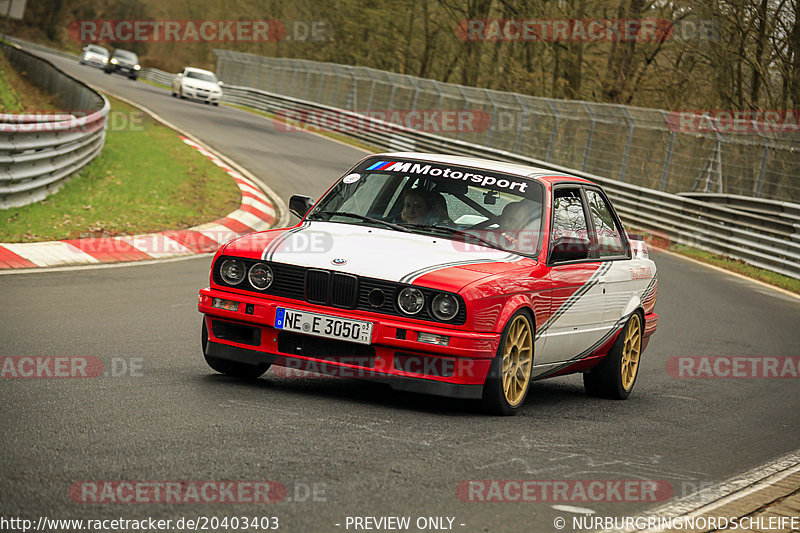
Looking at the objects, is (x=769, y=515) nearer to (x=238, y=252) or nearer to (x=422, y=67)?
(x=238, y=252)

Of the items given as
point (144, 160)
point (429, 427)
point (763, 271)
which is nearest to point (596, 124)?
point (763, 271)

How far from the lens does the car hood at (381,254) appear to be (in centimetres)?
612

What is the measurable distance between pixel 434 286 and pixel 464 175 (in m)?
1.51

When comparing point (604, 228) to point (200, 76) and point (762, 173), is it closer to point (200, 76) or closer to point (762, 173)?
point (762, 173)

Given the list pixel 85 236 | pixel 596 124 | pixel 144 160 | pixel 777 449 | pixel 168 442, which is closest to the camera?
pixel 168 442

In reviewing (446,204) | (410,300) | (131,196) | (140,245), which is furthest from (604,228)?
(131,196)

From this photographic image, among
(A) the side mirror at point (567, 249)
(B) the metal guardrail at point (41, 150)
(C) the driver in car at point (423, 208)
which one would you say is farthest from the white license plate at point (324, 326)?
(B) the metal guardrail at point (41, 150)

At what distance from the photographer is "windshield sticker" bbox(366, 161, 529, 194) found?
7250mm

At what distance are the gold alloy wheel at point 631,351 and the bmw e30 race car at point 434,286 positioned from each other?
0.13 m

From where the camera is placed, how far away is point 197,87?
43500 mm

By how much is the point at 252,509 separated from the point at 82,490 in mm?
633

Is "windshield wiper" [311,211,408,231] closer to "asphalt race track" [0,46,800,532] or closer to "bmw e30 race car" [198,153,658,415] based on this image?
"bmw e30 race car" [198,153,658,415]

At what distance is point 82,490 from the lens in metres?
4.02

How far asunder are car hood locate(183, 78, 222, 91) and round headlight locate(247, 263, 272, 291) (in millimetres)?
38366
